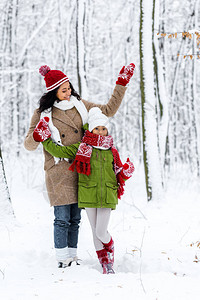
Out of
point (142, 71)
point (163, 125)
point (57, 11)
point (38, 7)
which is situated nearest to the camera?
point (142, 71)

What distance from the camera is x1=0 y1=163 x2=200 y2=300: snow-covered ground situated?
2848 millimetres

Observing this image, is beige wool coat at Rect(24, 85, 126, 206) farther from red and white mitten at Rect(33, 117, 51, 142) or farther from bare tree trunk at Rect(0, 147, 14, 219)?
bare tree trunk at Rect(0, 147, 14, 219)

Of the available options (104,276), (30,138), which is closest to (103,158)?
(30,138)

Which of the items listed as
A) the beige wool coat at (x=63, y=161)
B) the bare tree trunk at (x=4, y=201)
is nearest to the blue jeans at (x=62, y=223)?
the beige wool coat at (x=63, y=161)

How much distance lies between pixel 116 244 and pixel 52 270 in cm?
114

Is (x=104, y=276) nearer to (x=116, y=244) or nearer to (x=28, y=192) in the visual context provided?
(x=116, y=244)

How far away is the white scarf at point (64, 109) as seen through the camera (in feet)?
11.8

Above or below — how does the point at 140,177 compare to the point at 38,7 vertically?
below

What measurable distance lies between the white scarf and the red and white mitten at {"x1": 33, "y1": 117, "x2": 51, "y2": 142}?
5.5 inches

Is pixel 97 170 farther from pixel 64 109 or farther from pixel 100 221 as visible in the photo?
pixel 64 109

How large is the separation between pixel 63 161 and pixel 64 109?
0.58 metres

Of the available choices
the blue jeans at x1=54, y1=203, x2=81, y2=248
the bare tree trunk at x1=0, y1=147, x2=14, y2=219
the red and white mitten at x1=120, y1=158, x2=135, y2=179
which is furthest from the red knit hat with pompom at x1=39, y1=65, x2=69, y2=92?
the bare tree trunk at x1=0, y1=147, x2=14, y2=219

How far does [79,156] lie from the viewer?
3.45 m

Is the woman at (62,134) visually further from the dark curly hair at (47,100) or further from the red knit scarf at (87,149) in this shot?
the red knit scarf at (87,149)
